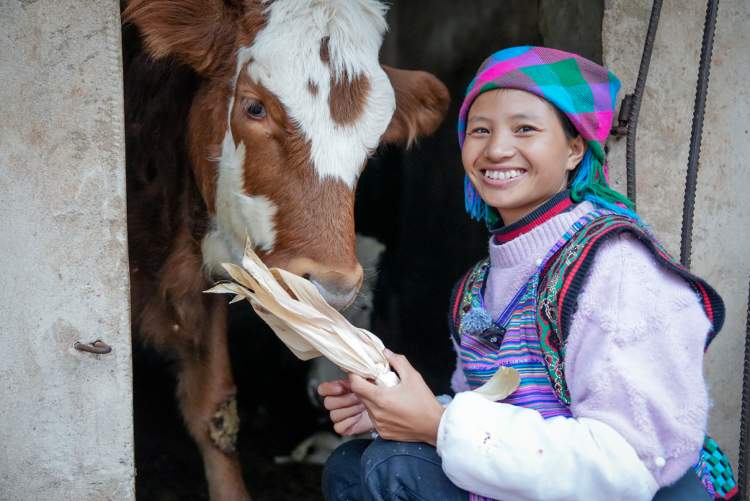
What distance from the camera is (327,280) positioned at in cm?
201

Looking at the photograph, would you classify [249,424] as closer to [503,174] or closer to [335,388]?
[335,388]

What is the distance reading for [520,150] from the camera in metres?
1.66

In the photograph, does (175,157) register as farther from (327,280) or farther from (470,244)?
(470,244)

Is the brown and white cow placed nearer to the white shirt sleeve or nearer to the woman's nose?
the woman's nose

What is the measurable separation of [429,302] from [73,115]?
2.66 metres

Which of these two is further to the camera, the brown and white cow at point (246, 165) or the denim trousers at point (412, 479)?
the brown and white cow at point (246, 165)

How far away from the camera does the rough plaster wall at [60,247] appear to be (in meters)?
1.83

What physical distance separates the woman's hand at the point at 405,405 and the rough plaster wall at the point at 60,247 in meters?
0.79

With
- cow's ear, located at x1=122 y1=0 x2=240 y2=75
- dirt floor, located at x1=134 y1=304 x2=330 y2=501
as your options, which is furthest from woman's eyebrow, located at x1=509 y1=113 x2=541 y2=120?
dirt floor, located at x1=134 y1=304 x2=330 y2=501

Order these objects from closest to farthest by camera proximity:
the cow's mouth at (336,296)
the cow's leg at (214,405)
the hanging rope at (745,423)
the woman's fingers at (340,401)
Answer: the woman's fingers at (340,401), the cow's mouth at (336,296), the hanging rope at (745,423), the cow's leg at (214,405)

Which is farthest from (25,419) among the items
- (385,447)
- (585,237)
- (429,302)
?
(429,302)

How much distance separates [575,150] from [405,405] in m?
0.74

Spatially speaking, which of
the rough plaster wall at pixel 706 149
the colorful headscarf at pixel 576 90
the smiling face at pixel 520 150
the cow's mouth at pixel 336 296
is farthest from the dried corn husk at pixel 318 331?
the rough plaster wall at pixel 706 149

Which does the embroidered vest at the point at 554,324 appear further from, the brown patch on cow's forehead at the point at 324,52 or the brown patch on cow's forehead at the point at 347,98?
the brown patch on cow's forehead at the point at 324,52
